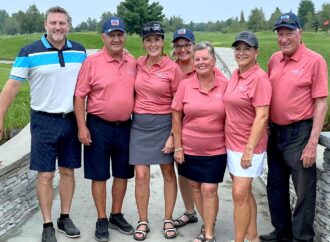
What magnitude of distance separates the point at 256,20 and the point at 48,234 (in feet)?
202

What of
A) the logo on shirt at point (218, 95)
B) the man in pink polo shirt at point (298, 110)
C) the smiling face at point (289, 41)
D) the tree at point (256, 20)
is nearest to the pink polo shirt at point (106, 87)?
the logo on shirt at point (218, 95)

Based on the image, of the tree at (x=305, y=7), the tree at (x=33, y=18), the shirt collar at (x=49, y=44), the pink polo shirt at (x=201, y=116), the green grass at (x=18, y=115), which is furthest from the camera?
the tree at (x=305, y=7)

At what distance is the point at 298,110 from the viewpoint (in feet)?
13.0

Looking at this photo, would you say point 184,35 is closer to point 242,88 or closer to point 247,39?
point 247,39

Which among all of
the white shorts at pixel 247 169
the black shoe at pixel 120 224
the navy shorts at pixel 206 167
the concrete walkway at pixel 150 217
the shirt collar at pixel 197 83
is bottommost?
the concrete walkway at pixel 150 217

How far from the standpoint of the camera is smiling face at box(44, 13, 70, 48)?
4453 millimetres

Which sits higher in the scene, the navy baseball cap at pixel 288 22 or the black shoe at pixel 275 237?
the navy baseball cap at pixel 288 22

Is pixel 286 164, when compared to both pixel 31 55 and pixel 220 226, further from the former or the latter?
pixel 31 55

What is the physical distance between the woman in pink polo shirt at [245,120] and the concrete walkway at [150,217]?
807 mm

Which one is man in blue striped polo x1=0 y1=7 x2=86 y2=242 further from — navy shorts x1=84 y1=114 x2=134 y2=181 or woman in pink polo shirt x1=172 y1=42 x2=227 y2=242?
woman in pink polo shirt x1=172 y1=42 x2=227 y2=242

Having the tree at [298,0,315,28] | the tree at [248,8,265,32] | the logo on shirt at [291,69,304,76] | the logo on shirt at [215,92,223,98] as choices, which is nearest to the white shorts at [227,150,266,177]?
the logo on shirt at [215,92,223,98]

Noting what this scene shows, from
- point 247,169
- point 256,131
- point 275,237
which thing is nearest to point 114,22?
point 256,131

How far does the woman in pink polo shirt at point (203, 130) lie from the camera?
167 inches

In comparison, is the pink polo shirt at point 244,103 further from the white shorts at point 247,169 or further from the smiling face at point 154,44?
the smiling face at point 154,44
